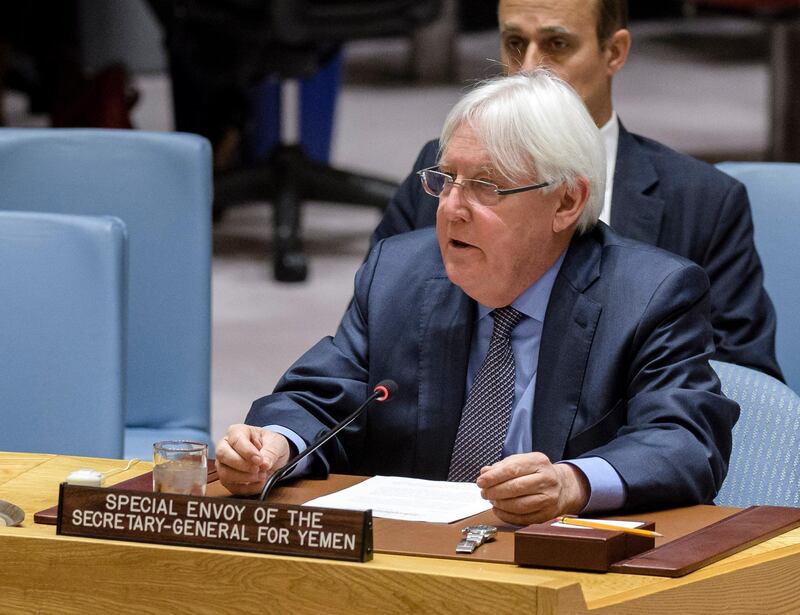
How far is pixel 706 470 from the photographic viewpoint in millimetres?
1990

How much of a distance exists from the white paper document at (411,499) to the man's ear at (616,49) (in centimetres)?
120

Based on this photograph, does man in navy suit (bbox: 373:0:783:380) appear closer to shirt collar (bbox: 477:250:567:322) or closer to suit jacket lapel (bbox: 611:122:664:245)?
suit jacket lapel (bbox: 611:122:664:245)

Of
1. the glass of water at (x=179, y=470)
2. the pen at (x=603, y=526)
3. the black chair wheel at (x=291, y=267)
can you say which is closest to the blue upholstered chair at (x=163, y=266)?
the glass of water at (x=179, y=470)

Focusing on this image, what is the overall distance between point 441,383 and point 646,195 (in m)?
0.82

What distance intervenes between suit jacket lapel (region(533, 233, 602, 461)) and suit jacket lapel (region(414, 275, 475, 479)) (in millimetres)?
109

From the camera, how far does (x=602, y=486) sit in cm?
189

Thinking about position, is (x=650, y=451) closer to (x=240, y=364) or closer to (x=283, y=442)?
(x=283, y=442)

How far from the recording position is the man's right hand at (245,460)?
6.36 feet

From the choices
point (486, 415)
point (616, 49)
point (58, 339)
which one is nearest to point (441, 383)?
point (486, 415)

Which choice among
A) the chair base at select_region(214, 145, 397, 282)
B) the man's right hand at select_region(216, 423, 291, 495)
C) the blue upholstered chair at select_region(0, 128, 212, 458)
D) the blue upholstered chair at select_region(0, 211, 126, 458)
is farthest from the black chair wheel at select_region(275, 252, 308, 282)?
Result: the man's right hand at select_region(216, 423, 291, 495)

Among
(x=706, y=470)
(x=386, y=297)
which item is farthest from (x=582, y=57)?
(x=706, y=470)

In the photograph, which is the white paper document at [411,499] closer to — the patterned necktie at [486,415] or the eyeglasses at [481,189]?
the patterned necktie at [486,415]

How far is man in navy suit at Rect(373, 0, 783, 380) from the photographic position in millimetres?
2801

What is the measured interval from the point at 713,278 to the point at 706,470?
0.90 m
